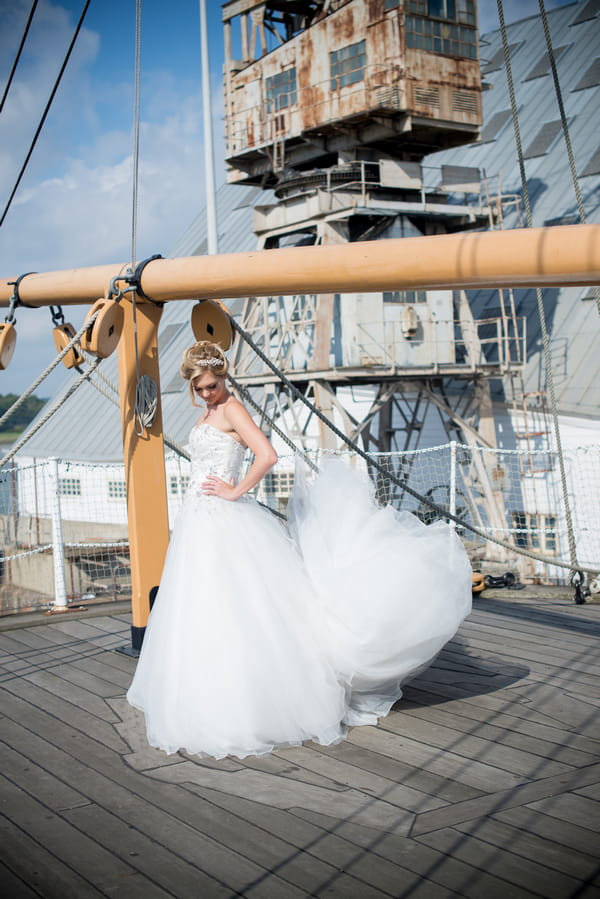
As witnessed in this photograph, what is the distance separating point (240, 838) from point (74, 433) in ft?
93.1

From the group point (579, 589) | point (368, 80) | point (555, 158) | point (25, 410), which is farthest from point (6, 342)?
point (25, 410)

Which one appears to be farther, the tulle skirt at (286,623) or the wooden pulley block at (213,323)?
the wooden pulley block at (213,323)

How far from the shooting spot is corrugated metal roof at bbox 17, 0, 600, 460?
21594mm

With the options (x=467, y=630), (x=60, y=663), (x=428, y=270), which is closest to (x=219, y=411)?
(x=428, y=270)

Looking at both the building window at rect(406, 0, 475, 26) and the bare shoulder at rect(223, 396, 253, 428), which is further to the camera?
the building window at rect(406, 0, 475, 26)

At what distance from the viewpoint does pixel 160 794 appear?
3.89m

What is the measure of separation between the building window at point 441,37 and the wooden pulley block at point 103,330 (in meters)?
15.4

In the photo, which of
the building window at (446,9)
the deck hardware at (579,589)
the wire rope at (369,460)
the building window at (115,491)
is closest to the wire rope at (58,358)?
the wire rope at (369,460)

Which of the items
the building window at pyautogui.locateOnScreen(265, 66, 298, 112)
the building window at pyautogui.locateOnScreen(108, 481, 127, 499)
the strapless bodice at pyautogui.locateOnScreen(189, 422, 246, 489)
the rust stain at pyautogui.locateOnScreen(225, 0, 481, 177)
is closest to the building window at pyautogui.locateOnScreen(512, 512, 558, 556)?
the rust stain at pyautogui.locateOnScreen(225, 0, 481, 177)

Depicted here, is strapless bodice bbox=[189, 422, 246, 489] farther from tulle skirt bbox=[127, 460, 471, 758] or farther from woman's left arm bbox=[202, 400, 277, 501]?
tulle skirt bbox=[127, 460, 471, 758]

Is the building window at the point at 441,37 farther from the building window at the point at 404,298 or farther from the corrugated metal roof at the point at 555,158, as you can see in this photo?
the building window at the point at 404,298

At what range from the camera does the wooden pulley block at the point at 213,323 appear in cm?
602

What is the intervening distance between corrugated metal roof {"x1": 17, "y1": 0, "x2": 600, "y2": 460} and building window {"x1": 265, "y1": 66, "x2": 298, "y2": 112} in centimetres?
444

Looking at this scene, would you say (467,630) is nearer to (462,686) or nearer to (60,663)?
(462,686)
